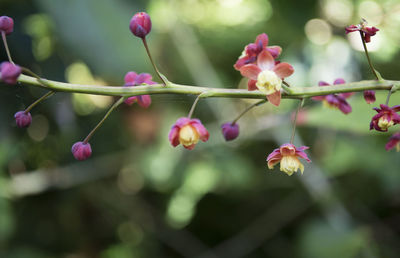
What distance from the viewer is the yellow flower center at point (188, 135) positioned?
76cm

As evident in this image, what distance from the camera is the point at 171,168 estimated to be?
7.12ft

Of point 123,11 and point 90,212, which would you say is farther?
point 90,212

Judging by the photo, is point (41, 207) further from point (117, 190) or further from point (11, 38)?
point (11, 38)

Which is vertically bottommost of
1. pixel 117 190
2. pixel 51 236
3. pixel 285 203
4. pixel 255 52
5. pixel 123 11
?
pixel 51 236

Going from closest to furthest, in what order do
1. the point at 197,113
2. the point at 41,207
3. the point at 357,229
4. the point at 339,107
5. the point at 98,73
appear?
the point at 339,107 → the point at 98,73 → the point at 357,229 → the point at 41,207 → the point at 197,113

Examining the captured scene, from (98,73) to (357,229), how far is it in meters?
1.30

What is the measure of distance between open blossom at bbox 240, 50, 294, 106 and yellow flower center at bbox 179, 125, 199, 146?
13 centimetres

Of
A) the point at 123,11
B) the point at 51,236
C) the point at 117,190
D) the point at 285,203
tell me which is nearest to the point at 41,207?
the point at 51,236

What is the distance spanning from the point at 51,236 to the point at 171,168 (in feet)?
2.56

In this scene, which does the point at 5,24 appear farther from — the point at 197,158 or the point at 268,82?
the point at 197,158

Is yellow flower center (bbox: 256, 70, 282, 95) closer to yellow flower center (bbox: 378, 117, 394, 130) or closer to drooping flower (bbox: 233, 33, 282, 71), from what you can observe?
drooping flower (bbox: 233, 33, 282, 71)

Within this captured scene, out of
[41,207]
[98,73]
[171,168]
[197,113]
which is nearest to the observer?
[98,73]

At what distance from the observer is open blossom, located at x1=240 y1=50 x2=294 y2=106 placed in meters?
0.74

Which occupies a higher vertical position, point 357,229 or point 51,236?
point 357,229
